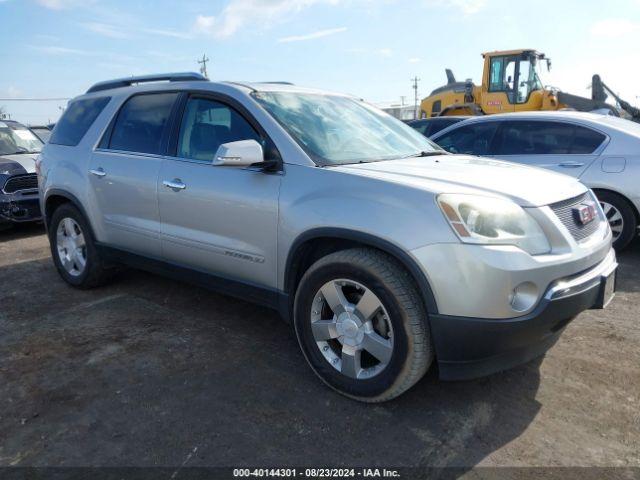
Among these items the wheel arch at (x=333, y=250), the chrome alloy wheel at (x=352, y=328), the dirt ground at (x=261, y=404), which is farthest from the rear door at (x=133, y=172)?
the chrome alloy wheel at (x=352, y=328)

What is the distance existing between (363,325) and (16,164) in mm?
6905

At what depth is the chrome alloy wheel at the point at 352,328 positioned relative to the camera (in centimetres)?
273

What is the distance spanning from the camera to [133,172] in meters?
4.03

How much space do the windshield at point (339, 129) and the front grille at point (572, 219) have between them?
1103 mm

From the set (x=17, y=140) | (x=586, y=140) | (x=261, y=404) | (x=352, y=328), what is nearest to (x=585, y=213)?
(x=352, y=328)

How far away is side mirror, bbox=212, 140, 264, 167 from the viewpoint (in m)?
3.02

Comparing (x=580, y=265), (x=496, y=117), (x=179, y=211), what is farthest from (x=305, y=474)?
(x=496, y=117)

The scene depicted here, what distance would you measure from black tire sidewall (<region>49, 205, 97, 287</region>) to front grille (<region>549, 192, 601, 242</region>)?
3790 millimetres

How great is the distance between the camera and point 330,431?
2650mm

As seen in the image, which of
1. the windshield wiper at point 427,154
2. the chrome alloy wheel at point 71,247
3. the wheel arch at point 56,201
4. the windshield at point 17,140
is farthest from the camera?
the windshield at point 17,140

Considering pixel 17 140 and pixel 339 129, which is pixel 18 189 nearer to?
pixel 17 140

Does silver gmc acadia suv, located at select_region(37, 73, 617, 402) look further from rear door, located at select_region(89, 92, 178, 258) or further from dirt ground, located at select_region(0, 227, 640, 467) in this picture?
dirt ground, located at select_region(0, 227, 640, 467)

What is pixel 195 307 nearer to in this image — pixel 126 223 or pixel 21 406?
pixel 126 223

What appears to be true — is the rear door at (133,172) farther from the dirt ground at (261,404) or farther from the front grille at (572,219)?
the front grille at (572,219)
